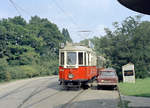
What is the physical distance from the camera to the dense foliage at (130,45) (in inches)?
995

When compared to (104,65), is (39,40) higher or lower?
higher

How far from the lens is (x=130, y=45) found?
25219mm

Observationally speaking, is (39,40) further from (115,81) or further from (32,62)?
(115,81)

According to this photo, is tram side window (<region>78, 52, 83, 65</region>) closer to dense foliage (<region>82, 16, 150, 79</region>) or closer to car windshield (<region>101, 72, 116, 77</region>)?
car windshield (<region>101, 72, 116, 77</region>)

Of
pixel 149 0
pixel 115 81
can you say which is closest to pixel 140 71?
pixel 115 81

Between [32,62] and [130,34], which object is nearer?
[130,34]

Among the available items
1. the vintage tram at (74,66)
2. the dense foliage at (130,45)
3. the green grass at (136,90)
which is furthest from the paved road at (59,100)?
the dense foliage at (130,45)

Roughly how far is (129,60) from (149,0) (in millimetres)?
19917

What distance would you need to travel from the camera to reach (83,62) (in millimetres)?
17078

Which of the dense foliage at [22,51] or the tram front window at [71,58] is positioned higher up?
the dense foliage at [22,51]

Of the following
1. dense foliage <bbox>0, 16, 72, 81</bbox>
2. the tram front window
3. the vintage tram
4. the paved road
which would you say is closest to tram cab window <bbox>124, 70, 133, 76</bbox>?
the vintage tram

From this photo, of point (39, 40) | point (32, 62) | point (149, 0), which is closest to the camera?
point (149, 0)

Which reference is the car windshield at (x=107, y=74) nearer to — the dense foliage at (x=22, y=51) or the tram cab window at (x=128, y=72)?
the tram cab window at (x=128, y=72)

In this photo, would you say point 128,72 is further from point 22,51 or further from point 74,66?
point 22,51
